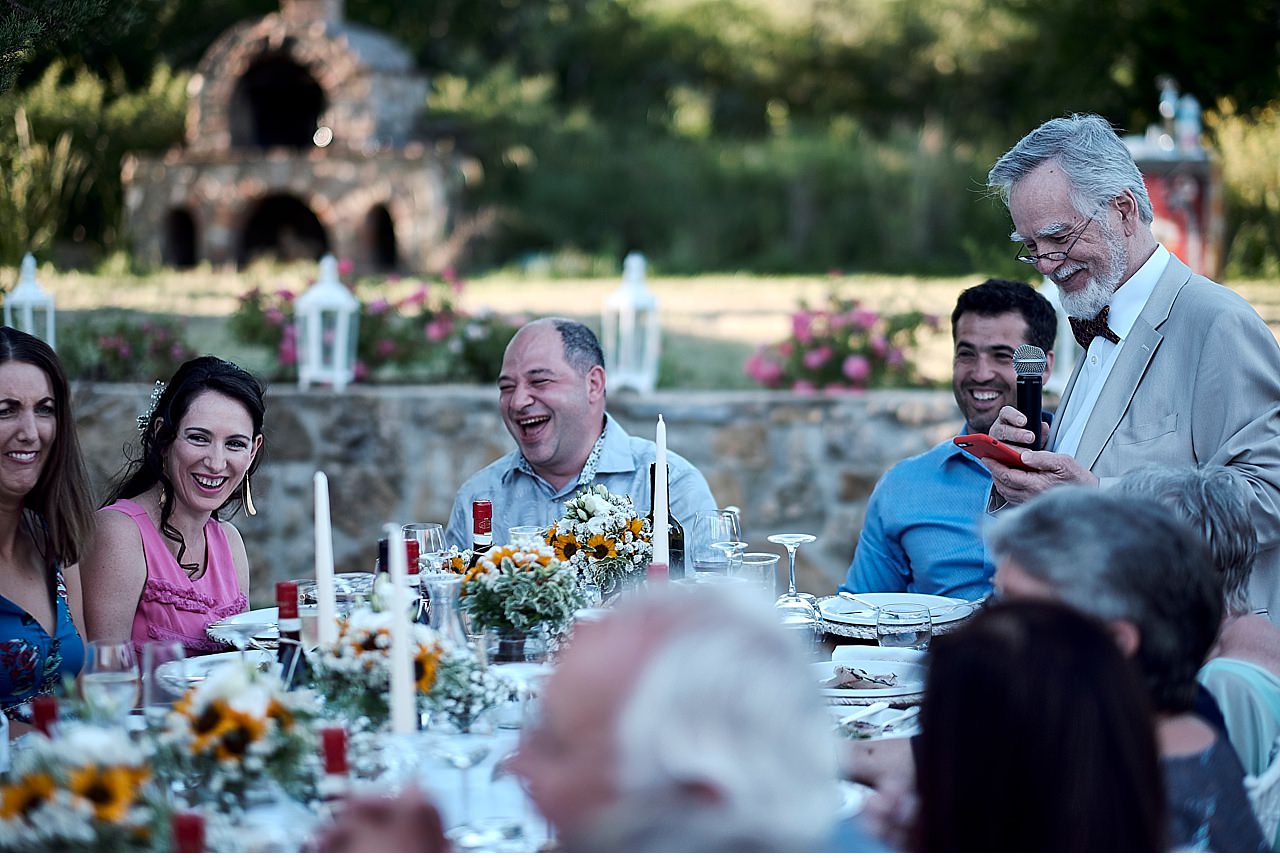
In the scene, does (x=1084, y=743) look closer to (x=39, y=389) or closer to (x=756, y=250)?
(x=39, y=389)

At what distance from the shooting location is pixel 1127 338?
2865 mm

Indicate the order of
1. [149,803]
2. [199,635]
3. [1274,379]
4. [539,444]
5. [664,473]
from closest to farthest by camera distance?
[149,803] < [664,473] < [1274,379] < [199,635] < [539,444]

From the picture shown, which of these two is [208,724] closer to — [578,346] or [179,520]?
[179,520]

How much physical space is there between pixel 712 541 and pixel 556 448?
104 centimetres

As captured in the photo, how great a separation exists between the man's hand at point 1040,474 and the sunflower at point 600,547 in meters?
0.82

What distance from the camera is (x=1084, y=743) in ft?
4.38

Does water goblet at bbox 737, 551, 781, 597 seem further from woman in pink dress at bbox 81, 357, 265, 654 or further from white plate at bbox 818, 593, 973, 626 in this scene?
woman in pink dress at bbox 81, 357, 265, 654

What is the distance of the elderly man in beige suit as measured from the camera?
105 inches

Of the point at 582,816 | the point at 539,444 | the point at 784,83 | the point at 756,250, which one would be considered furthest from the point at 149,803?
the point at 784,83

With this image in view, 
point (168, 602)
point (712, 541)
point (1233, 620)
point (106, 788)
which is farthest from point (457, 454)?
point (106, 788)

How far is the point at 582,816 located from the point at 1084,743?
520 millimetres

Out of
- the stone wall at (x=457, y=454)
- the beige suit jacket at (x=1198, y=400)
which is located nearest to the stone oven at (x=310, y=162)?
the stone wall at (x=457, y=454)

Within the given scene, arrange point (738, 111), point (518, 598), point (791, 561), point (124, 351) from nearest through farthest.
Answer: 1. point (518, 598)
2. point (791, 561)
3. point (124, 351)
4. point (738, 111)

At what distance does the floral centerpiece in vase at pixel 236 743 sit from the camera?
170cm
